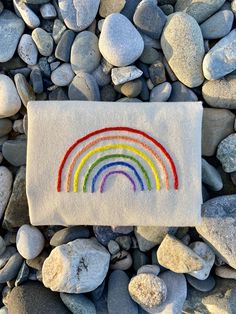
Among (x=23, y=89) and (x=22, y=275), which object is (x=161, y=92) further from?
(x=22, y=275)

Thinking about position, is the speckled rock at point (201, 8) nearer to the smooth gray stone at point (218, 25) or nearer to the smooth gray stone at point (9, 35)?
the smooth gray stone at point (218, 25)

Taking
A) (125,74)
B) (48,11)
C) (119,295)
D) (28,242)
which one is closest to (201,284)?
(119,295)

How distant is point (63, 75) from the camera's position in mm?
895

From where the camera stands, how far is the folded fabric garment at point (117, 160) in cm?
84

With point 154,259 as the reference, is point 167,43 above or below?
above

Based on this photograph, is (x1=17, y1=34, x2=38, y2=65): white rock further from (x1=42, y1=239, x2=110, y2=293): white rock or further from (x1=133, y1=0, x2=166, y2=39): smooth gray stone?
(x1=42, y1=239, x2=110, y2=293): white rock

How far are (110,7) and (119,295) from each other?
659mm

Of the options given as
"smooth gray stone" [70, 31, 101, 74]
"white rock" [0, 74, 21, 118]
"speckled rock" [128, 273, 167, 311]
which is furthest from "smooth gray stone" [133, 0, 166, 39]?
"speckled rock" [128, 273, 167, 311]

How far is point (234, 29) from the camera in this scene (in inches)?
34.9

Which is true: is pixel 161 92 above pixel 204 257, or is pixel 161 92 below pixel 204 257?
A: above

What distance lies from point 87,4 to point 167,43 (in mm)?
200

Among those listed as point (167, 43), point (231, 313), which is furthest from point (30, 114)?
point (231, 313)

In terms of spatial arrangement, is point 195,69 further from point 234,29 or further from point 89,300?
point 89,300

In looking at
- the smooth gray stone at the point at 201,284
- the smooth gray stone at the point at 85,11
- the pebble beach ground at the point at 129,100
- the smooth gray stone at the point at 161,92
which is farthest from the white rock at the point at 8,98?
the smooth gray stone at the point at 201,284
